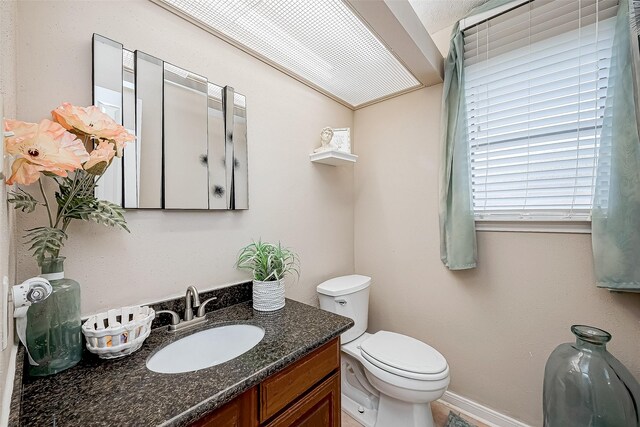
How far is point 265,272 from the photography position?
128 centimetres

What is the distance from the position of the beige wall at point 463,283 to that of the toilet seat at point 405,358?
0.37 metres

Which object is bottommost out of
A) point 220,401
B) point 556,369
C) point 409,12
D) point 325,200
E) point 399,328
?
point 399,328

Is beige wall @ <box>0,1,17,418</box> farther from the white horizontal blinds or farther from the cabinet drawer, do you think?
the white horizontal blinds

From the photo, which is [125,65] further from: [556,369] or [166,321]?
[556,369]

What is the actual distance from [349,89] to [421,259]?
4.31ft

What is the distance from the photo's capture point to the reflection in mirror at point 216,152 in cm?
123

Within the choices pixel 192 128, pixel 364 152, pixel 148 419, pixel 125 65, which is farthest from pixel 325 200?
pixel 148 419

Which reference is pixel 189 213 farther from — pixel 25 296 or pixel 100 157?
pixel 25 296

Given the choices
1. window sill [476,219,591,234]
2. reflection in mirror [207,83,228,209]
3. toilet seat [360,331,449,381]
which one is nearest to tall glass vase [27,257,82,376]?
reflection in mirror [207,83,228,209]

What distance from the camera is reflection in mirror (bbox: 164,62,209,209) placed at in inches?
43.4

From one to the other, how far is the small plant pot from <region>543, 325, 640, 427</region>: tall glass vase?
53.4 inches

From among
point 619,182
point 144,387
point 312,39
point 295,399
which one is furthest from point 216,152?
point 619,182

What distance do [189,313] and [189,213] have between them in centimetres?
43

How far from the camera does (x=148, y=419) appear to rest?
57cm
